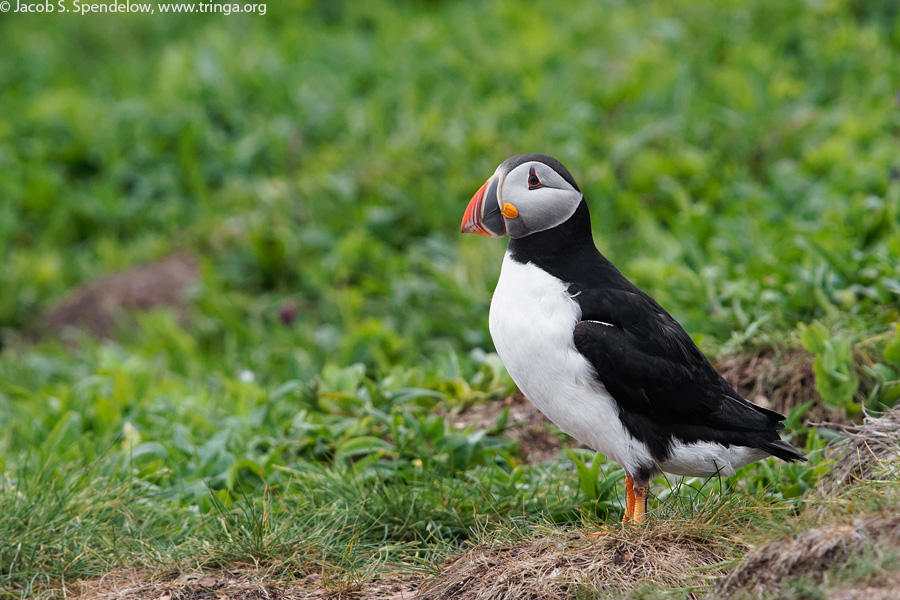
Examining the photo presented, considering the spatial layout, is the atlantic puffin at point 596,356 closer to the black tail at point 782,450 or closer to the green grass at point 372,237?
the black tail at point 782,450

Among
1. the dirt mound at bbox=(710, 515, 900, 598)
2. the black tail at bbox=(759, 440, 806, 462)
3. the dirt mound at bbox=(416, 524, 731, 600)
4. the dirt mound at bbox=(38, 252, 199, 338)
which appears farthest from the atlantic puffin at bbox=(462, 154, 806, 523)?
the dirt mound at bbox=(38, 252, 199, 338)

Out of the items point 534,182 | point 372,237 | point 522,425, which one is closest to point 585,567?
point 534,182

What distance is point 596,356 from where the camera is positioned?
334cm

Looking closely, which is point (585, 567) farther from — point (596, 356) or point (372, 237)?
point (372, 237)

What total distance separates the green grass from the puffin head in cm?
102

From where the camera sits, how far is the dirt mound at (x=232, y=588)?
332 cm

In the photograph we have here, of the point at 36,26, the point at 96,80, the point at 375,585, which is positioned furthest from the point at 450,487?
the point at 36,26

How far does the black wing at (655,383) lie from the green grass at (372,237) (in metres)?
0.22

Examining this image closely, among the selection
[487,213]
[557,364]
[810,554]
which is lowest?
[810,554]

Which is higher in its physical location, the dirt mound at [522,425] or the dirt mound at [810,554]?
the dirt mound at [810,554]

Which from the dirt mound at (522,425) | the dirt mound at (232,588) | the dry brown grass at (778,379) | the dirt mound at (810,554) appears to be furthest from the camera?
the dirt mound at (522,425)

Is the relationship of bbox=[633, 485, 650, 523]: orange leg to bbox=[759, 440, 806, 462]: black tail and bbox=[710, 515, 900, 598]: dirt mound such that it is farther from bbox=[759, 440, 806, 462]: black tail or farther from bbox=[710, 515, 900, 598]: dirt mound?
bbox=[710, 515, 900, 598]: dirt mound

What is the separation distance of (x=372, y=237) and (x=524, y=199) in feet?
12.7

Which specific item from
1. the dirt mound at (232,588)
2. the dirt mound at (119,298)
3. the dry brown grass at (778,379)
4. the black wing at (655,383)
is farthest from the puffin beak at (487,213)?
the dirt mound at (119,298)
